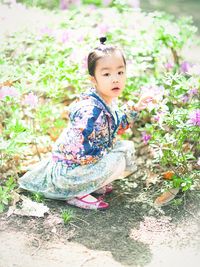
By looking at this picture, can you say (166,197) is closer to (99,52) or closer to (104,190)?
(104,190)

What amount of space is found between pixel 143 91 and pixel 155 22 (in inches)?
33.2

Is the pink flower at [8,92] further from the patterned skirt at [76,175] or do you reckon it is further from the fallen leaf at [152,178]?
the fallen leaf at [152,178]

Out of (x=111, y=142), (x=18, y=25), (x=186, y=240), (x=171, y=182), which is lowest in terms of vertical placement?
(x=186, y=240)

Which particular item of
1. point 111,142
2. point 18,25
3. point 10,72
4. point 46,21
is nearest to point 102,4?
point 46,21

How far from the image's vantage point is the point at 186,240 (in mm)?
2852

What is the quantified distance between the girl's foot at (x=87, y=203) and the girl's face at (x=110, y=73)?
651 mm

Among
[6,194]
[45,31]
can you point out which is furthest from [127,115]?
[45,31]

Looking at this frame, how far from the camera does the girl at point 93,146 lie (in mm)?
2975

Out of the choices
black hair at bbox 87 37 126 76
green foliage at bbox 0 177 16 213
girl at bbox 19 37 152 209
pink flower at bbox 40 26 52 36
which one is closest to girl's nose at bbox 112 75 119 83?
girl at bbox 19 37 152 209

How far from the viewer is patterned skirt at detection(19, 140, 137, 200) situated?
308cm

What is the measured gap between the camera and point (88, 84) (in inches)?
150

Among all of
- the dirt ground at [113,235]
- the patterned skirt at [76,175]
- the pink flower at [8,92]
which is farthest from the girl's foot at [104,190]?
the pink flower at [8,92]

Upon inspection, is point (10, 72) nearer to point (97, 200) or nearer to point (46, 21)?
point (97, 200)

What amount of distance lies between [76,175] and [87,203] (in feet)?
0.62
